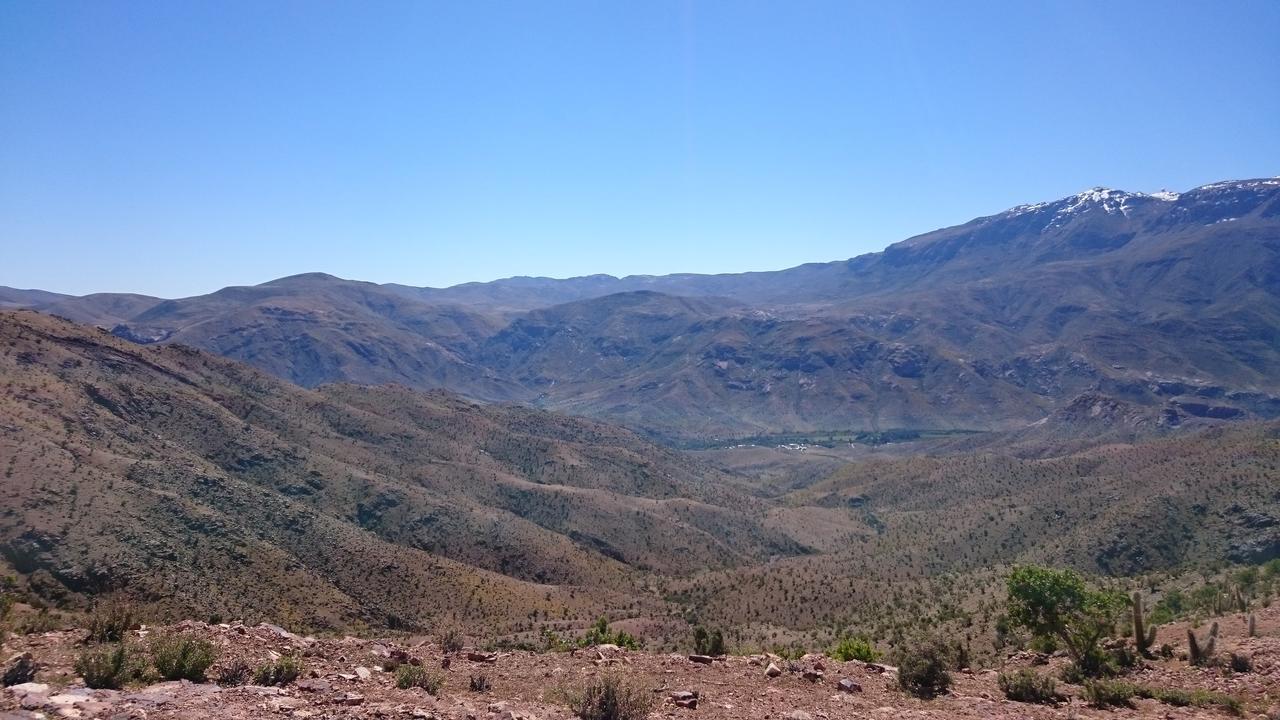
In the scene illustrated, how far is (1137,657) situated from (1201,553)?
146ft

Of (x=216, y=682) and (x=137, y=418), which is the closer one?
(x=216, y=682)

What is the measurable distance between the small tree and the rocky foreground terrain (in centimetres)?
137

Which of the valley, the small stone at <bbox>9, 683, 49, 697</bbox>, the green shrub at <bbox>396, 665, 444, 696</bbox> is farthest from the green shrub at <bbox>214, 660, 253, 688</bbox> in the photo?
the valley

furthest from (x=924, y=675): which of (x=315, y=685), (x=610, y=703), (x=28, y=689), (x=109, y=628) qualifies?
(x=109, y=628)

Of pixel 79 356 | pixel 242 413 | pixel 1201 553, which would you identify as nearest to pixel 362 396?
pixel 242 413

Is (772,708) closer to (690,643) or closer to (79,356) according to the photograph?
(690,643)

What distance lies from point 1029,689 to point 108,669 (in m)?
Answer: 18.0

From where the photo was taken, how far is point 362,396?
122 metres

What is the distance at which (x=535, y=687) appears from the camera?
15.6 metres

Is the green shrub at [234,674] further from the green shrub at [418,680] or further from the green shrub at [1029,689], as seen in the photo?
the green shrub at [1029,689]

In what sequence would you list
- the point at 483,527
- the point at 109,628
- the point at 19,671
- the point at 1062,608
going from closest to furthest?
1. the point at 19,671
2. the point at 109,628
3. the point at 1062,608
4. the point at 483,527

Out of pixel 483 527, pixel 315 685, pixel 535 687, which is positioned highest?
pixel 315 685

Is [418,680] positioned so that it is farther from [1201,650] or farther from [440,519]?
[440,519]

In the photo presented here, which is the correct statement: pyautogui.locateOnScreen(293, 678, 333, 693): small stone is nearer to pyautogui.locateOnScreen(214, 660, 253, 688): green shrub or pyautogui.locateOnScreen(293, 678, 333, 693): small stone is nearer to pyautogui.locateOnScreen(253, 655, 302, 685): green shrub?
pyautogui.locateOnScreen(253, 655, 302, 685): green shrub
